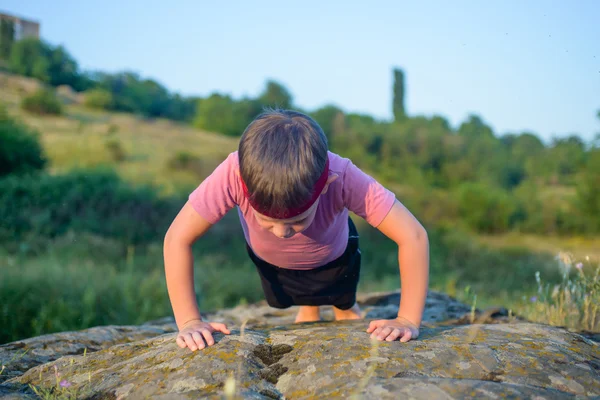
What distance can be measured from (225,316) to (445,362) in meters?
2.66

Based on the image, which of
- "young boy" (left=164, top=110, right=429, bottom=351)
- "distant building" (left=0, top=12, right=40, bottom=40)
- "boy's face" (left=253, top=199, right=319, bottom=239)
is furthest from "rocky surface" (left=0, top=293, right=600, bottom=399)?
"distant building" (left=0, top=12, right=40, bottom=40)

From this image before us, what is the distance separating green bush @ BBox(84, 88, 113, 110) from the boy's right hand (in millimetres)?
39702

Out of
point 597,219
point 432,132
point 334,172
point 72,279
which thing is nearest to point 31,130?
point 72,279

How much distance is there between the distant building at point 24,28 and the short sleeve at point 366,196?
128 feet

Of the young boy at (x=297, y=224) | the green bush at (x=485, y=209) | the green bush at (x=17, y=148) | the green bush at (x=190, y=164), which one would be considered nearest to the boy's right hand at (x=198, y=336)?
the young boy at (x=297, y=224)

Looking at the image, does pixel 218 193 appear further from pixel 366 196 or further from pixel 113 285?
pixel 113 285

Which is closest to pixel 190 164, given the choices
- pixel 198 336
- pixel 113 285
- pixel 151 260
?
pixel 151 260

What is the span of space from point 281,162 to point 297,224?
1.31ft

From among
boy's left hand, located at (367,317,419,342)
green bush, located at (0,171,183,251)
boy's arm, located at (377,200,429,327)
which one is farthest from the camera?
green bush, located at (0,171,183,251)

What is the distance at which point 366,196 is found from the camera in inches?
114

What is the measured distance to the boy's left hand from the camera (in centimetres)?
231

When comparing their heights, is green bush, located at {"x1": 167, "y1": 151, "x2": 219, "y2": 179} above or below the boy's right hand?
below

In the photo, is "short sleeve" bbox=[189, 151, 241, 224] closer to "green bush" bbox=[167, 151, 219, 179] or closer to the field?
the field

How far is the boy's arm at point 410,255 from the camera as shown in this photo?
275 centimetres
